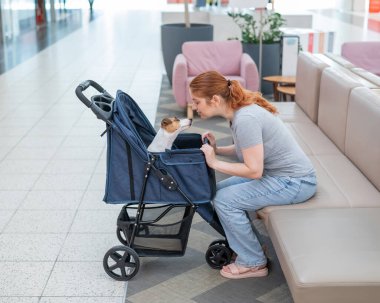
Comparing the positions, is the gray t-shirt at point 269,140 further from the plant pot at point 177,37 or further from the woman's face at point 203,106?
the plant pot at point 177,37

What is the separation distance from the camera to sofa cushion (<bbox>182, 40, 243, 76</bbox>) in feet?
24.9

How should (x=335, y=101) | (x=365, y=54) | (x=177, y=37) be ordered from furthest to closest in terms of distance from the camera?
(x=177, y=37)
(x=365, y=54)
(x=335, y=101)

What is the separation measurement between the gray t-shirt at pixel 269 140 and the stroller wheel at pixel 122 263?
79cm

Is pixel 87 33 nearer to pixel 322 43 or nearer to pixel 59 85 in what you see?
pixel 59 85

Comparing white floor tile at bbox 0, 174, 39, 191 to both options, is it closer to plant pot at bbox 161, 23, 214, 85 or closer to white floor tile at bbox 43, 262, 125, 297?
white floor tile at bbox 43, 262, 125, 297

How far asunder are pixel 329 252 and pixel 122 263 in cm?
119

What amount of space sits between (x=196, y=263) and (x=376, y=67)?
490cm

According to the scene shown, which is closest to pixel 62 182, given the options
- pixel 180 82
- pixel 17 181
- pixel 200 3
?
pixel 17 181

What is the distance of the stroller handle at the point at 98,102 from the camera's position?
3.24 m

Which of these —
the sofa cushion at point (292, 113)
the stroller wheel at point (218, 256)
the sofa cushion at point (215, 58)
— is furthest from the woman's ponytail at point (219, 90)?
the sofa cushion at point (215, 58)

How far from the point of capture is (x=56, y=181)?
5039 mm

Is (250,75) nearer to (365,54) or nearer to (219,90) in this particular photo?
(365,54)

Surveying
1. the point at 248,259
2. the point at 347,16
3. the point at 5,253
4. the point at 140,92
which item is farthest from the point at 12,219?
the point at 347,16

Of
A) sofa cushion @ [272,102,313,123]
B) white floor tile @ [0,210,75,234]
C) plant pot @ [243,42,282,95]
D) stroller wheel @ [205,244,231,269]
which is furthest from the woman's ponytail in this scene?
plant pot @ [243,42,282,95]
